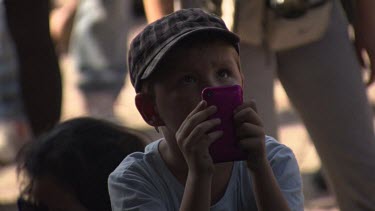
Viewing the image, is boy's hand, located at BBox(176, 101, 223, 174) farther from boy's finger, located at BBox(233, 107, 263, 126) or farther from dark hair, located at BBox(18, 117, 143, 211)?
dark hair, located at BBox(18, 117, 143, 211)

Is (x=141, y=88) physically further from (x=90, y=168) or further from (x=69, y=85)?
(x=69, y=85)

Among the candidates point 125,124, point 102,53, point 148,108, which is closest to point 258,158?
point 148,108

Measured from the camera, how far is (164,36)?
3.02 meters

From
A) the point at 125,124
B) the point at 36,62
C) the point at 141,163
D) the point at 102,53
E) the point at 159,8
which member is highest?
the point at 159,8

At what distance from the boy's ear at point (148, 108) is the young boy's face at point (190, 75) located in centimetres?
6

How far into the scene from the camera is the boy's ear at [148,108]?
3057 millimetres

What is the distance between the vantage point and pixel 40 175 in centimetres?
368

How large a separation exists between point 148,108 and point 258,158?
1.26 feet

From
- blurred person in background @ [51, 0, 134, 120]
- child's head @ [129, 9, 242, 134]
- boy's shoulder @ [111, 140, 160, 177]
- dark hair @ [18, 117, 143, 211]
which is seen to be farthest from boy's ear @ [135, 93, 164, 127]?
blurred person in background @ [51, 0, 134, 120]

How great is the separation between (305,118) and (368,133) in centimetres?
23

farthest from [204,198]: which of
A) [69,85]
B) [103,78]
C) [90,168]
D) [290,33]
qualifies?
[69,85]

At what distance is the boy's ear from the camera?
10.0 feet

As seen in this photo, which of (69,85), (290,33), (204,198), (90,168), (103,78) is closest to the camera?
(204,198)

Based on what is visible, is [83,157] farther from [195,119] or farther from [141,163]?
[195,119]
